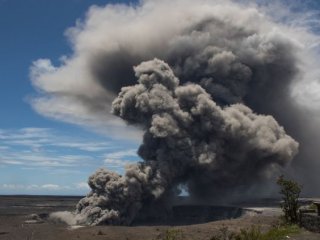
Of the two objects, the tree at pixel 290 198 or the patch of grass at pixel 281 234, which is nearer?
the patch of grass at pixel 281 234

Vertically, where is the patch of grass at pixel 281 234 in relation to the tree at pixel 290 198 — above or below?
below

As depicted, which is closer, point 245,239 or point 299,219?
point 245,239

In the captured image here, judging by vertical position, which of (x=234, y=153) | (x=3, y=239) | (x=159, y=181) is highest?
(x=234, y=153)

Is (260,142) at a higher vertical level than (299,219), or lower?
higher

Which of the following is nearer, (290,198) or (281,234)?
(281,234)

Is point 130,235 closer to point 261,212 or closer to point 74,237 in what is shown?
point 74,237

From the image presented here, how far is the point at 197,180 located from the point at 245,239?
247ft

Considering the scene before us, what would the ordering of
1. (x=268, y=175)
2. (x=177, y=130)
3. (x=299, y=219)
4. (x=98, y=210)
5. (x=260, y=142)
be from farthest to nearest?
(x=268, y=175)
(x=260, y=142)
(x=177, y=130)
(x=98, y=210)
(x=299, y=219)

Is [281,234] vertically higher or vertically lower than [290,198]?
lower

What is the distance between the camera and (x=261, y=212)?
91.2 meters

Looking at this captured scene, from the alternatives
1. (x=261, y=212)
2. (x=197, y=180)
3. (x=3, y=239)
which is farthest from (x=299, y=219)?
(x=197, y=180)

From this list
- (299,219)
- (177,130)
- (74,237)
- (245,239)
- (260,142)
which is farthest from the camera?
(260,142)

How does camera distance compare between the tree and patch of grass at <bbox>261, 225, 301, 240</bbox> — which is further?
the tree

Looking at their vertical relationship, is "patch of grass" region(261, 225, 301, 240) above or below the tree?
below
